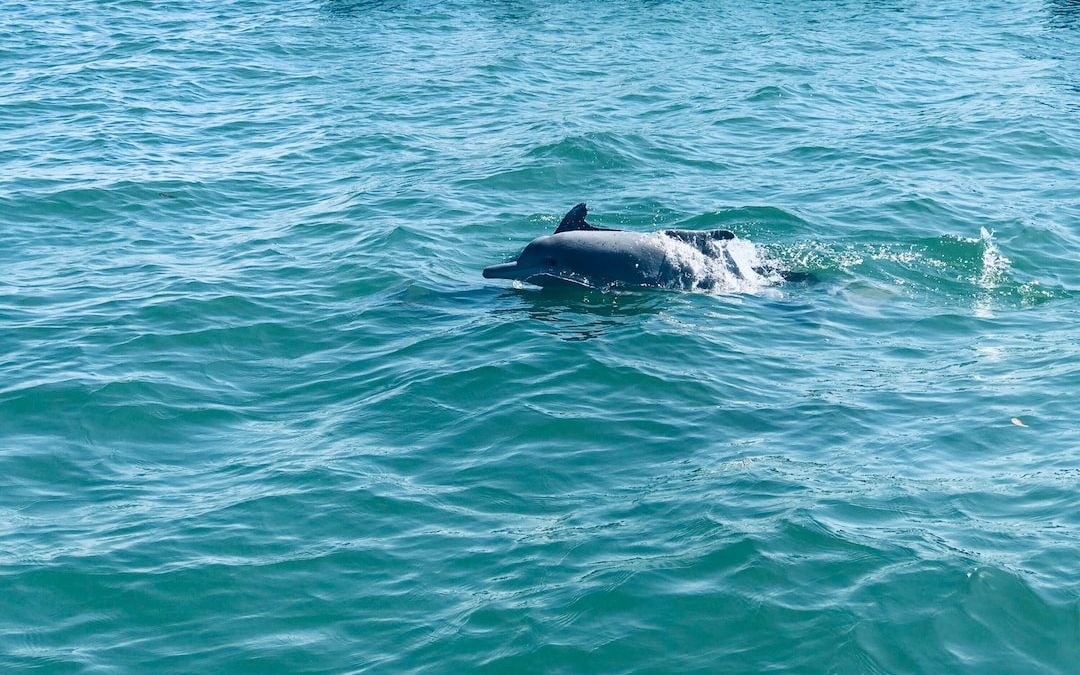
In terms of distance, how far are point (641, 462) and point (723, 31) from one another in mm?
21685

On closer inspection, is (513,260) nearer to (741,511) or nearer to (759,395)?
(759,395)

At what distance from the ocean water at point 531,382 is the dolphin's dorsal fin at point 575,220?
992 millimetres

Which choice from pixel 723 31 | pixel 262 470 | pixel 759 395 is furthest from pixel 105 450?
pixel 723 31

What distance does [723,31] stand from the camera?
29453 millimetres

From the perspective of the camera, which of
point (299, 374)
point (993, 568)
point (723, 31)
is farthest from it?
point (723, 31)

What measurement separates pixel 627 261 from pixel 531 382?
282 cm

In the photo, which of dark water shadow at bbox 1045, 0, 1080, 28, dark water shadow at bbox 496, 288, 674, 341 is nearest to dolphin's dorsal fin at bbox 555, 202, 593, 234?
dark water shadow at bbox 496, 288, 674, 341

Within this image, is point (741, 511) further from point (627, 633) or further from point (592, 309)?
point (592, 309)

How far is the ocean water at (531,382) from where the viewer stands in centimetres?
793

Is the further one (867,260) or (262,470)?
(867,260)

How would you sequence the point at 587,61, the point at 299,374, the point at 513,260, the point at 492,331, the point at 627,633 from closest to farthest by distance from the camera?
the point at 627,633, the point at 299,374, the point at 492,331, the point at 513,260, the point at 587,61

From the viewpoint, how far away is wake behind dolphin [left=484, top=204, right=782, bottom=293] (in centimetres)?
1391

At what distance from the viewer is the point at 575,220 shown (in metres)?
14.2

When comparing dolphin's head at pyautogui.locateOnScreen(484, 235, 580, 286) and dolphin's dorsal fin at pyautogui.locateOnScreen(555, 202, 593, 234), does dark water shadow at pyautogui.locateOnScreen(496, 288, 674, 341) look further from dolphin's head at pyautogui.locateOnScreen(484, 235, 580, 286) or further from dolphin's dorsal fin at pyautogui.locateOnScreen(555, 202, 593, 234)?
dolphin's dorsal fin at pyautogui.locateOnScreen(555, 202, 593, 234)
